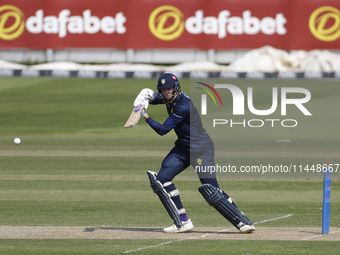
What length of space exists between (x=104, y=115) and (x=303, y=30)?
9565 millimetres

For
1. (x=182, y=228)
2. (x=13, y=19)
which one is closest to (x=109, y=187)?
(x=182, y=228)

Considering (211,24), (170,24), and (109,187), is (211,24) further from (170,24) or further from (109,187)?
(109,187)

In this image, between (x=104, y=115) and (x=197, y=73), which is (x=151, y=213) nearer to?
(x=104, y=115)

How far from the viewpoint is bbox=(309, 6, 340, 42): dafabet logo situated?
3569 centimetres

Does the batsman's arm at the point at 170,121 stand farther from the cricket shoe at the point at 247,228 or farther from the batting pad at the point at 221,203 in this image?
the cricket shoe at the point at 247,228

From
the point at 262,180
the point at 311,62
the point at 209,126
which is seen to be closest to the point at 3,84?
the point at 209,126

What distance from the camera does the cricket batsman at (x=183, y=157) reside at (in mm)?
12594

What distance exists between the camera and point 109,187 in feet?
58.6

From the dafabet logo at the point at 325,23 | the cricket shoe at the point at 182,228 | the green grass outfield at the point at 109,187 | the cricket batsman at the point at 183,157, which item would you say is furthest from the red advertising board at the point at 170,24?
the cricket shoe at the point at 182,228

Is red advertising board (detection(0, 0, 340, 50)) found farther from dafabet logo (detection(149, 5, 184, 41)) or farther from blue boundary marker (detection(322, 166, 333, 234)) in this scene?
blue boundary marker (detection(322, 166, 333, 234))

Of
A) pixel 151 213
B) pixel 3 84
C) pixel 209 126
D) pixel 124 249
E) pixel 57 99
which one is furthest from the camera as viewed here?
pixel 3 84

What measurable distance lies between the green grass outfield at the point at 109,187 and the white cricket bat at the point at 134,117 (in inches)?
63.9

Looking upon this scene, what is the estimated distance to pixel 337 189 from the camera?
17797mm

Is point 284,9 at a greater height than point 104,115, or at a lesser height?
greater
